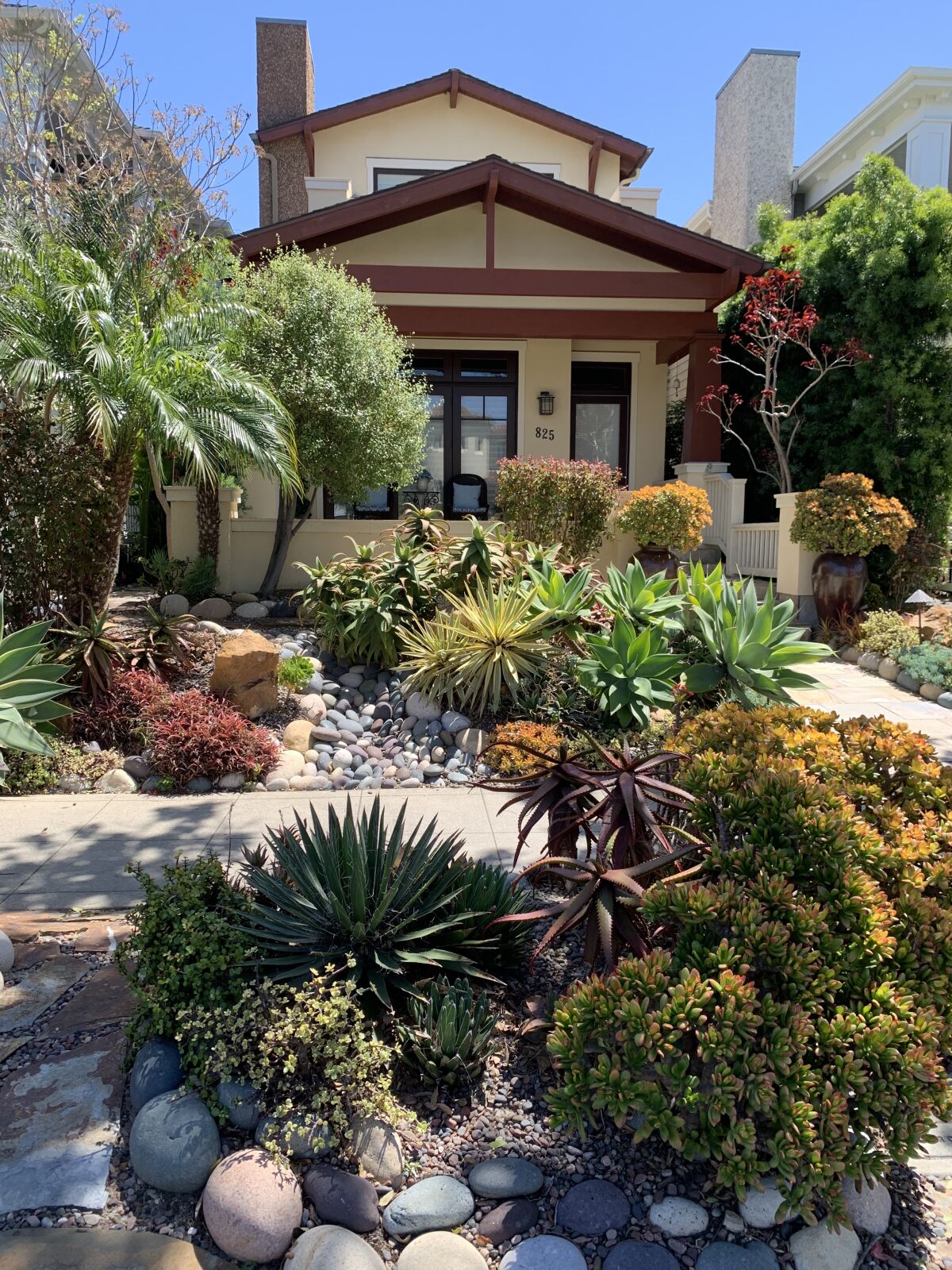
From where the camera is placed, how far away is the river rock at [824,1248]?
2.25 metres

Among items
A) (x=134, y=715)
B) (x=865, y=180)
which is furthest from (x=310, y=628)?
(x=865, y=180)

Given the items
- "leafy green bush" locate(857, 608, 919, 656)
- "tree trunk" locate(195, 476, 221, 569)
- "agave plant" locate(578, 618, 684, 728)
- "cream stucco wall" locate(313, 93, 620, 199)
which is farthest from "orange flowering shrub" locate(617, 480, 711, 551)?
"cream stucco wall" locate(313, 93, 620, 199)

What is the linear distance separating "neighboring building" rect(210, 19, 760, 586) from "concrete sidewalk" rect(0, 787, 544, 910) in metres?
6.24

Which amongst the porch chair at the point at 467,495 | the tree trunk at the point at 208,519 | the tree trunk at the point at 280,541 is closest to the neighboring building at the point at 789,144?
the porch chair at the point at 467,495

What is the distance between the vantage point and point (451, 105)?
1524 centimetres

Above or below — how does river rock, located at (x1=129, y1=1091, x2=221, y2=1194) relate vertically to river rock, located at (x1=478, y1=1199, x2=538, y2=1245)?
above

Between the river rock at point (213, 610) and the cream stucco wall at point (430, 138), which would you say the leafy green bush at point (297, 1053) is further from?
the cream stucco wall at point (430, 138)

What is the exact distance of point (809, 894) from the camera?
255cm

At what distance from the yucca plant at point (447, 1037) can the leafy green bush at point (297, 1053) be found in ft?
0.32

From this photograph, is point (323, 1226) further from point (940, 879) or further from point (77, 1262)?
point (940, 879)

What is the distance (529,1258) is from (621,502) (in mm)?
10589

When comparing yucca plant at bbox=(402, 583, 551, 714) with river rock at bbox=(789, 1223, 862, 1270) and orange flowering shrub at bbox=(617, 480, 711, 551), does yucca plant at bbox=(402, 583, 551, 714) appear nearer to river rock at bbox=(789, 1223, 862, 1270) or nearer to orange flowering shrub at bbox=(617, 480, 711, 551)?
orange flowering shrub at bbox=(617, 480, 711, 551)

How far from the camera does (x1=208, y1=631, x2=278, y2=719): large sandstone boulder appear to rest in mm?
7141

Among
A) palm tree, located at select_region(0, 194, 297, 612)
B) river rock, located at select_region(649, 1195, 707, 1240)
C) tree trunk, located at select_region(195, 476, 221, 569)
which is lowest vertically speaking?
river rock, located at select_region(649, 1195, 707, 1240)
